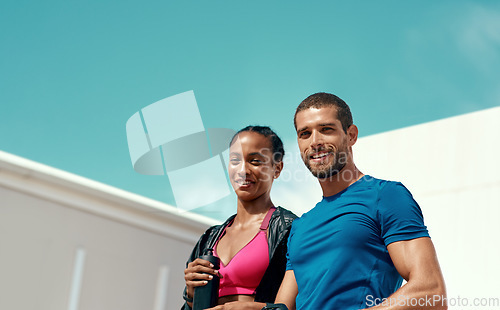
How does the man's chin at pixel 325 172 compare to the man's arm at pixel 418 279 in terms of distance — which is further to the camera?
the man's chin at pixel 325 172

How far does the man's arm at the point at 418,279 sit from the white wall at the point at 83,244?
8.46 ft

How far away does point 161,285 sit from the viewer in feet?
13.5

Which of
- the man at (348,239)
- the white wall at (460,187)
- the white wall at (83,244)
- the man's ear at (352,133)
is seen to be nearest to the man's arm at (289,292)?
the man at (348,239)

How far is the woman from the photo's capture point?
82.6 inches

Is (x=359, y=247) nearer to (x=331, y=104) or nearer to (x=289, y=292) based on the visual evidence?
(x=289, y=292)

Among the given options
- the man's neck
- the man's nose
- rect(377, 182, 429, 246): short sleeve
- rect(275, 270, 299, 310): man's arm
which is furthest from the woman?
rect(377, 182, 429, 246): short sleeve

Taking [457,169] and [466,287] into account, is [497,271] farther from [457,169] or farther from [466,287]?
[457,169]

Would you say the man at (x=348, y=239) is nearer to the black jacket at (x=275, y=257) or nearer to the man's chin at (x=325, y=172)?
the man's chin at (x=325, y=172)

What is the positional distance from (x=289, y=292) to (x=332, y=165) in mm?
421

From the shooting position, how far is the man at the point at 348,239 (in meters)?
1.50

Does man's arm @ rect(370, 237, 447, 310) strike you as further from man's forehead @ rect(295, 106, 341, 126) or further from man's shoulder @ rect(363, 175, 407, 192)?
man's forehead @ rect(295, 106, 341, 126)

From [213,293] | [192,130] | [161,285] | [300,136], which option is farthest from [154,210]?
[300,136]

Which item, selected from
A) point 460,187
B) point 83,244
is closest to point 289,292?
point 83,244

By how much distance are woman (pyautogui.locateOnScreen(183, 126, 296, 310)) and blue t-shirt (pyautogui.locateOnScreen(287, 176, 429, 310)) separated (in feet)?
1.22
